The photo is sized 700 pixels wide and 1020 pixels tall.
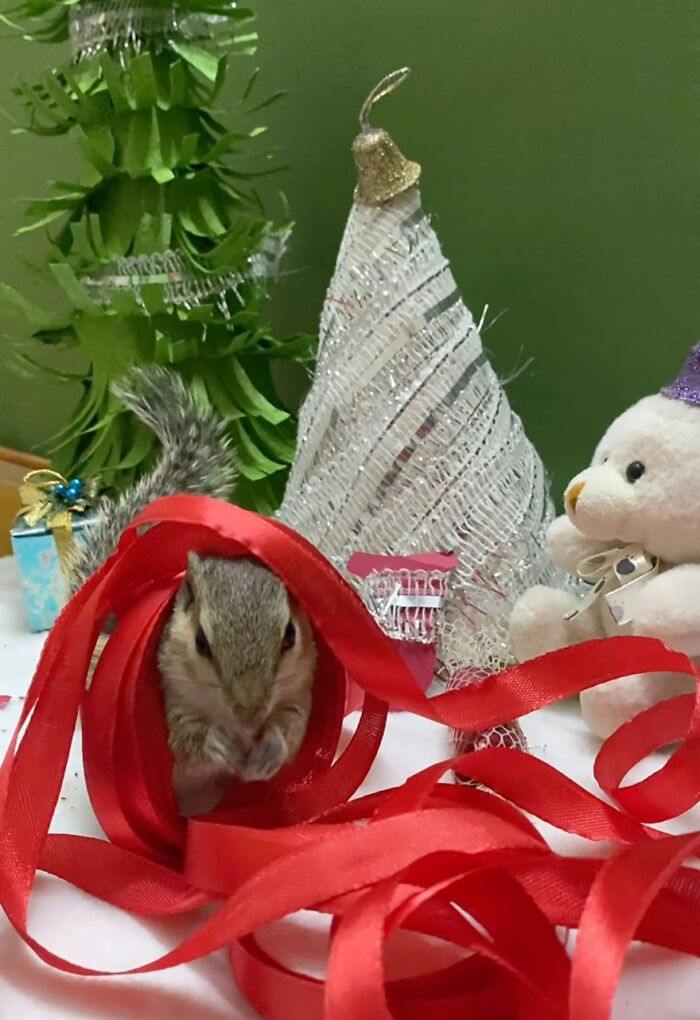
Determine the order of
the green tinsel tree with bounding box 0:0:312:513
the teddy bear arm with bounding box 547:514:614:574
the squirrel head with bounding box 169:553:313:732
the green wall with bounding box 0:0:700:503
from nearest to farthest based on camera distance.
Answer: the squirrel head with bounding box 169:553:313:732
the teddy bear arm with bounding box 547:514:614:574
the green wall with bounding box 0:0:700:503
the green tinsel tree with bounding box 0:0:312:513

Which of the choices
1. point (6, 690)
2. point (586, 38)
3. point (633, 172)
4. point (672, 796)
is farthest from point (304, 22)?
point (672, 796)

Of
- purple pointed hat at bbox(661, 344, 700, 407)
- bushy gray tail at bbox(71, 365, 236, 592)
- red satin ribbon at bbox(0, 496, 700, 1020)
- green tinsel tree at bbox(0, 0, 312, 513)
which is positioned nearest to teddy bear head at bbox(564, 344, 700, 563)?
purple pointed hat at bbox(661, 344, 700, 407)

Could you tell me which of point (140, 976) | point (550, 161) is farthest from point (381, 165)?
point (140, 976)

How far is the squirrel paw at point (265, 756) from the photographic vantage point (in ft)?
2.15

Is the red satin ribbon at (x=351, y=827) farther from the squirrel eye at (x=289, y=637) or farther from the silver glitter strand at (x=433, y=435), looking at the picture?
the silver glitter strand at (x=433, y=435)

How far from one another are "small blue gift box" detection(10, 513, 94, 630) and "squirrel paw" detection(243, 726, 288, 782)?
20.0 inches

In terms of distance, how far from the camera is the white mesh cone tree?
35.6 inches

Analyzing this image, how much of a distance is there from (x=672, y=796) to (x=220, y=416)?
29.1 inches

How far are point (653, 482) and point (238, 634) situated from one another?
1.23 feet

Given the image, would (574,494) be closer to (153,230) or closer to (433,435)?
(433,435)

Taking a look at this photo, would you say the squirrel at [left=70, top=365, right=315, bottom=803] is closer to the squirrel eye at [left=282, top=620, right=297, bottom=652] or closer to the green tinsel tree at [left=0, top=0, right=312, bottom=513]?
the squirrel eye at [left=282, top=620, right=297, bottom=652]

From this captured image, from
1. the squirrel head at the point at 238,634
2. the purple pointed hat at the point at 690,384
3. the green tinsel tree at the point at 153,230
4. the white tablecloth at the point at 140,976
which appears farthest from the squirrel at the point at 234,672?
the green tinsel tree at the point at 153,230

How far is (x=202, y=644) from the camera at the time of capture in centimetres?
65

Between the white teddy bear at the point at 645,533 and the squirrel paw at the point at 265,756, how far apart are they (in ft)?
0.99
